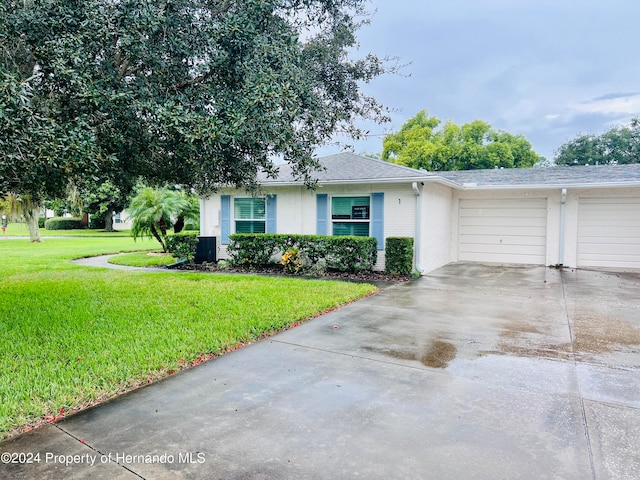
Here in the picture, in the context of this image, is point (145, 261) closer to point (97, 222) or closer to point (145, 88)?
point (145, 88)

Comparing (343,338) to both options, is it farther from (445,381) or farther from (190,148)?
(190,148)

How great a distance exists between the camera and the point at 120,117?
479 cm

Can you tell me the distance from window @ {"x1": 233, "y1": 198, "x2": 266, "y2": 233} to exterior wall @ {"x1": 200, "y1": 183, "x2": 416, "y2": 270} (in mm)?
281

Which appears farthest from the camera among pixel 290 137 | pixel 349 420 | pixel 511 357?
pixel 290 137

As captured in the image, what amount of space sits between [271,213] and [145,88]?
749 cm

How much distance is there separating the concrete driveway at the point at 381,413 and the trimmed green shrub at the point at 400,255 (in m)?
4.46

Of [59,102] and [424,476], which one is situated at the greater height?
[59,102]

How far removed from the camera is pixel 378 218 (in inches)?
430

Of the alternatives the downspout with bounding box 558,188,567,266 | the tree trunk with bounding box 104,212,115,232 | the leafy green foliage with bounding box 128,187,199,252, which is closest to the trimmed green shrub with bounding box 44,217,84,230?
the tree trunk with bounding box 104,212,115,232

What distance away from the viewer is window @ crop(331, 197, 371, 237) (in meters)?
11.2

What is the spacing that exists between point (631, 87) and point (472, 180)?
685 inches

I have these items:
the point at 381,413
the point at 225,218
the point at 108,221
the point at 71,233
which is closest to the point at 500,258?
the point at 225,218

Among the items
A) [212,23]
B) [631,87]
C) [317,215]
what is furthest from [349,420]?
[631,87]

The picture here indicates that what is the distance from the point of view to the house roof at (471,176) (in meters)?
10.7
